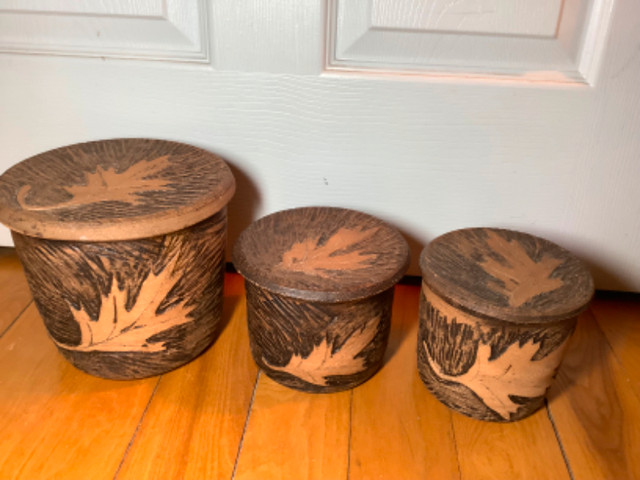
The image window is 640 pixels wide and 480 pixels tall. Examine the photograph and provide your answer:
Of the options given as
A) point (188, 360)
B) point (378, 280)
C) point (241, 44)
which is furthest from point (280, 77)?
point (188, 360)

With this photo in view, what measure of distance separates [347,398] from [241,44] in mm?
608

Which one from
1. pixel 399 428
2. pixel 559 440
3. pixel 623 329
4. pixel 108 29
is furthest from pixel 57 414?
pixel 623 329

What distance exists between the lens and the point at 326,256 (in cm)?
88

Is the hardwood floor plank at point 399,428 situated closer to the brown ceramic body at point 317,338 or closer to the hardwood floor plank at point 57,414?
the brown ceramic body at point 317,338

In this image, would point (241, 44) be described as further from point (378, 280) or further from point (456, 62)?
point (378, 280)

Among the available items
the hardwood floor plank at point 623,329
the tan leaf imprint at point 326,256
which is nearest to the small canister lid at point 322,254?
the tan leaf imprint at point 326,256

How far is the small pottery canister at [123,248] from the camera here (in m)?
0.80

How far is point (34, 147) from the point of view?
1105 millimetres

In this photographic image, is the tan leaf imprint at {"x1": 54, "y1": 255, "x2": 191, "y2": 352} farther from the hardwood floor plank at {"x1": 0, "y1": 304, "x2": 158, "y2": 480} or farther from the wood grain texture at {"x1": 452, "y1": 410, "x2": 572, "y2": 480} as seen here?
the wood grain texture at {"x1": 452, "y1": 410, "x2": 572, "y2": 480}

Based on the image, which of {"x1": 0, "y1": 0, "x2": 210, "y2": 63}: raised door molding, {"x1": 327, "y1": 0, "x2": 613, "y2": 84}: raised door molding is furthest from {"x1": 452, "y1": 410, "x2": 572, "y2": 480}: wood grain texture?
{"x1": 0, "y1": 0, "x2": 210, "y2": 63}: raised door molding

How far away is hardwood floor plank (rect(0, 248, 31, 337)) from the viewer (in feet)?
3.54

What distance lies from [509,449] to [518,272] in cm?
26

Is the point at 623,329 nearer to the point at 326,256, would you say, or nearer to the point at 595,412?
the point at 595,412

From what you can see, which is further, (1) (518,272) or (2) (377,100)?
(2) (377,100)
